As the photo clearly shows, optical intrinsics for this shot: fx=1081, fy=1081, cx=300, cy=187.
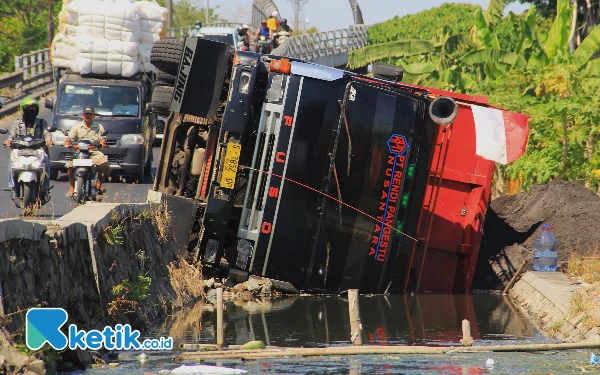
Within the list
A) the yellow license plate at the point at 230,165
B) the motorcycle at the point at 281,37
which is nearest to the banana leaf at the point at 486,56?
the yellow license plate at the point at 230,165

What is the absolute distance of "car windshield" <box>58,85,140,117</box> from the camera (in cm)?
2408

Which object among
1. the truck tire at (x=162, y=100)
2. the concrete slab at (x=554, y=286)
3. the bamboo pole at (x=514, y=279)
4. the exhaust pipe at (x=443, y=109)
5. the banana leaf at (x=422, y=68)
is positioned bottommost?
the bamboo pole at (x=514, y=279)

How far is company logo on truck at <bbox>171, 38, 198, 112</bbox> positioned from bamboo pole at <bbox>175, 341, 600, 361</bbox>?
17.2 feet

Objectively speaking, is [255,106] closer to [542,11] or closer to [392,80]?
[392,80]

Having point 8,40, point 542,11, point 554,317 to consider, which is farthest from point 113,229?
point 8,40

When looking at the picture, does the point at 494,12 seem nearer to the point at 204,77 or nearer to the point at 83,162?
the point at 83,162

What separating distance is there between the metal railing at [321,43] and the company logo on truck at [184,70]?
30996 millimetres

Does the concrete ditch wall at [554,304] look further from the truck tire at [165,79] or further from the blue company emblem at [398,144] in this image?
the truck tire at [165,79]

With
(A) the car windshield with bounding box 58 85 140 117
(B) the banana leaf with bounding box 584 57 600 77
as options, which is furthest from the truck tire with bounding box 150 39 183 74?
(B) the banana leaf with bounding box 584 57 600 77

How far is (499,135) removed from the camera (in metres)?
14.8

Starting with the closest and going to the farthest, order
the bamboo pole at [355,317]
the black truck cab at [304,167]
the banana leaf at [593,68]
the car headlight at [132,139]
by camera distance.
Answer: the bamboo pole at [355,317]
the black truck cab at [304,167]
the car headlight at [132,139]
the banana leaf at [593,68]

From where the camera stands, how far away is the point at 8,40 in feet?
207

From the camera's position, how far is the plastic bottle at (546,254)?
16094 mm

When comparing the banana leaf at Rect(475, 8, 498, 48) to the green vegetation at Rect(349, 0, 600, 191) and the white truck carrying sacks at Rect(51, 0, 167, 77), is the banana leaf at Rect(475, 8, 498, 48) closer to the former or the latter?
the green vegetation at Rect(349, 0, 600, 191)
